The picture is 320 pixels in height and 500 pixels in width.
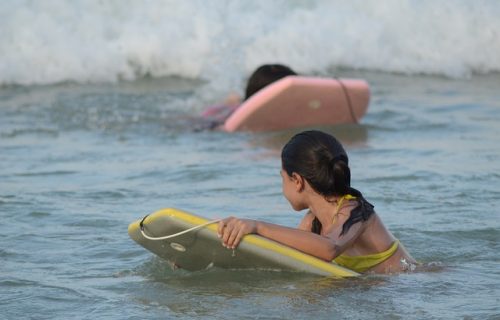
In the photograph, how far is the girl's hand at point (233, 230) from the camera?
461 cm

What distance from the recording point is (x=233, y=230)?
15.1 feet

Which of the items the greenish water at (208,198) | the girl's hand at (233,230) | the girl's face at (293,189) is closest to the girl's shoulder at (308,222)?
the girl's face at (293,189)

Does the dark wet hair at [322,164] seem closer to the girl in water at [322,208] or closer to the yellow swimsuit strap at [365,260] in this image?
the girl in water at [322,208]

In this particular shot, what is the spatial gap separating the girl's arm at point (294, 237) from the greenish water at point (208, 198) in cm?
16

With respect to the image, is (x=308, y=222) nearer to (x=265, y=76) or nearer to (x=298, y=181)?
(x=298, y=181)

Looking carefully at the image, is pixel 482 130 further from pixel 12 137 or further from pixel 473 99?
pixel 12 137

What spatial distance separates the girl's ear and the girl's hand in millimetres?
266

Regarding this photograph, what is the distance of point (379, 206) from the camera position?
270 inches

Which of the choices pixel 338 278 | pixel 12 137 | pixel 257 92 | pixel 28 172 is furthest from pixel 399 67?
pixel 338 278

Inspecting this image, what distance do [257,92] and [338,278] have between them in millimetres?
Result: 5379

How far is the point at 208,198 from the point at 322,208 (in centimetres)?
242

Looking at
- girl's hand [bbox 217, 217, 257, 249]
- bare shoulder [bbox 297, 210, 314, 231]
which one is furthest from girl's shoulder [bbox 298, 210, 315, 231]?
girl's hand [bbox 217, 217, 257, 249]

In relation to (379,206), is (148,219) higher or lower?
higher

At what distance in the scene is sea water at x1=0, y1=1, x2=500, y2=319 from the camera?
4.80 meters
